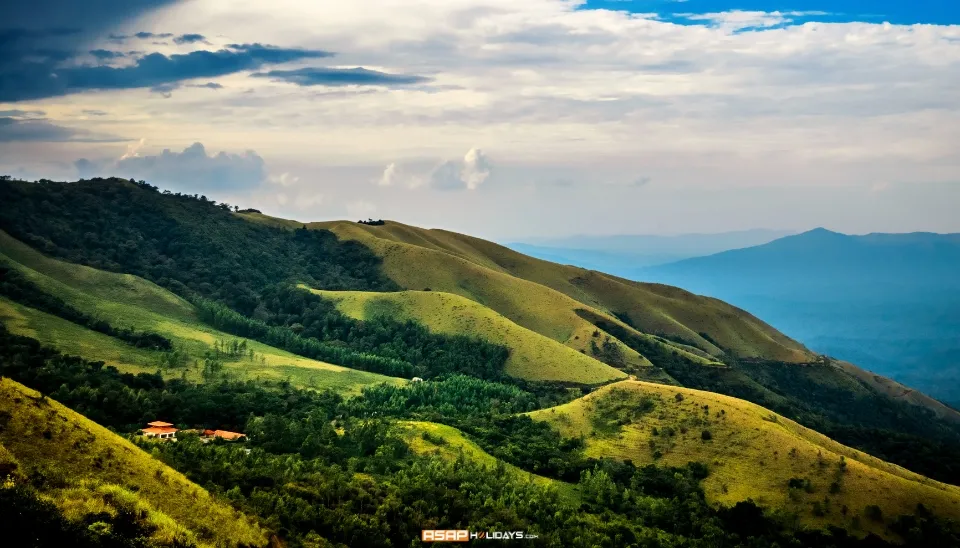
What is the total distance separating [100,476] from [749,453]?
3544 inches

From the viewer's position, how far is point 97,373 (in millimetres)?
139000

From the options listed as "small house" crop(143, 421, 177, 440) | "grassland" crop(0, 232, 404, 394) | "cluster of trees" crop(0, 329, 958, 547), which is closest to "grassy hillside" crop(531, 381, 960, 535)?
"cluster of trees" crop(0, 329, 958, 547)

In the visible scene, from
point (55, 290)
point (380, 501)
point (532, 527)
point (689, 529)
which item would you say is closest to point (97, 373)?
point (55, 290)

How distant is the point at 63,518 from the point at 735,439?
96.9 meters

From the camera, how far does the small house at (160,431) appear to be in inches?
4154

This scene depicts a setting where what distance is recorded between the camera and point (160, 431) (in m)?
110

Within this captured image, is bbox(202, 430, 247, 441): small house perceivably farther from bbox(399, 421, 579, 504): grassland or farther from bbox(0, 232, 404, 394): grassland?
bbox(0, 232, 404, 394): grassland

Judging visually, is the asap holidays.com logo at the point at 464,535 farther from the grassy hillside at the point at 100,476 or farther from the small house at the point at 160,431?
the small house at the point at 160,431

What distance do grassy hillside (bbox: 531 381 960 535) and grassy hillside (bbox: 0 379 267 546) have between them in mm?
71160

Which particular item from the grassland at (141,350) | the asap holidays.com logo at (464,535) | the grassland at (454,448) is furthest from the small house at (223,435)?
the grassland at (141,350)

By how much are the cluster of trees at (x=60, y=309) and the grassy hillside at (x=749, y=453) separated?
298ft

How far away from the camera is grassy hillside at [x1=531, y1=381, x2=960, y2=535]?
3976 inches

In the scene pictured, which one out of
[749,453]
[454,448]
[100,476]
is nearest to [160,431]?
[454,448]

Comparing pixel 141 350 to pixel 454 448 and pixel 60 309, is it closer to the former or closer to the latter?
pixel 60 309
